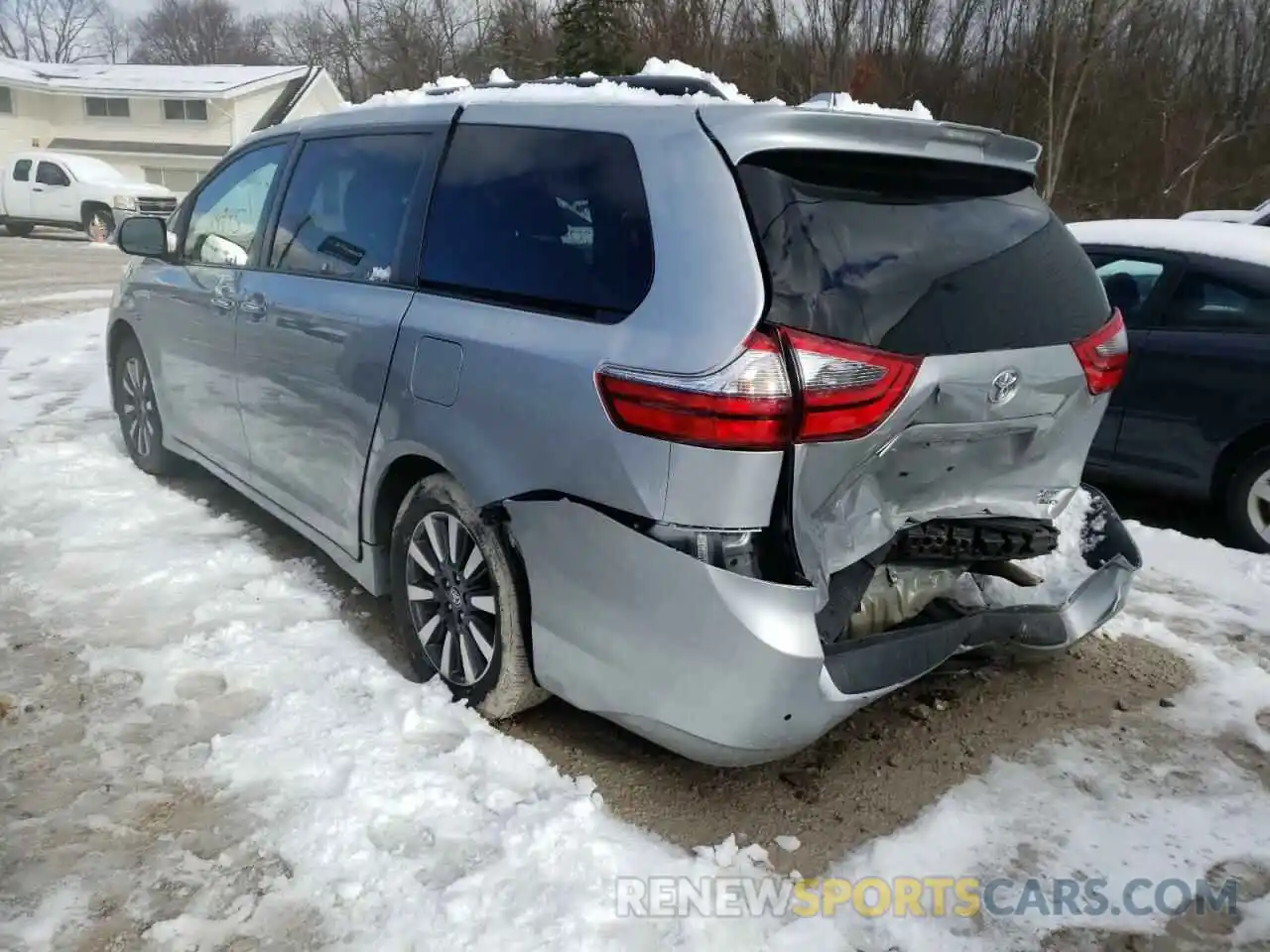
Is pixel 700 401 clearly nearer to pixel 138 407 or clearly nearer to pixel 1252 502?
pixel 1252 502

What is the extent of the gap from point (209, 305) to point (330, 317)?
126 cm

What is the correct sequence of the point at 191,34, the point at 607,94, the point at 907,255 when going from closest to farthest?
the point at 907,255 → the point at 607,94 → the point at 191,34

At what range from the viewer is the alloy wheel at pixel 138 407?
5.32m

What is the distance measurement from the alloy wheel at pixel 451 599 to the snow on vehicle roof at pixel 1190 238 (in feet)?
13.0

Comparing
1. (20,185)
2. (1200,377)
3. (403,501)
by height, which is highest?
(20,185)

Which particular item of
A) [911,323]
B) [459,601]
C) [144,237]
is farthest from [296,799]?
[144,237]

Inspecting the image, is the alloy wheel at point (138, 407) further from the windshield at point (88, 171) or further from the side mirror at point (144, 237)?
the windshield at point (88, 171)

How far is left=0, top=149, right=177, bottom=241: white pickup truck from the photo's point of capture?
24.7 m

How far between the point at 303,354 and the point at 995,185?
2.42 meters

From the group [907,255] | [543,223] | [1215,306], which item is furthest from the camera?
[1215,306]

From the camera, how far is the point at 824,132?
8.07 ft

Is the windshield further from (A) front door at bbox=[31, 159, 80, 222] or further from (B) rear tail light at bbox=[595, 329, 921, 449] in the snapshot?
(B) rear tail light at bbox=[595, 329, 921, 449]

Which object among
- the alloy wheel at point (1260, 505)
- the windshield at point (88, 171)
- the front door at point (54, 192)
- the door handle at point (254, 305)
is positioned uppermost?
the windshield at point (88, 171)

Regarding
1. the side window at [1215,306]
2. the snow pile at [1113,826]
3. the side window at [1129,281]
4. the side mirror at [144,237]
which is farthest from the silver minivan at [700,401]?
the side window at [1129,281]
